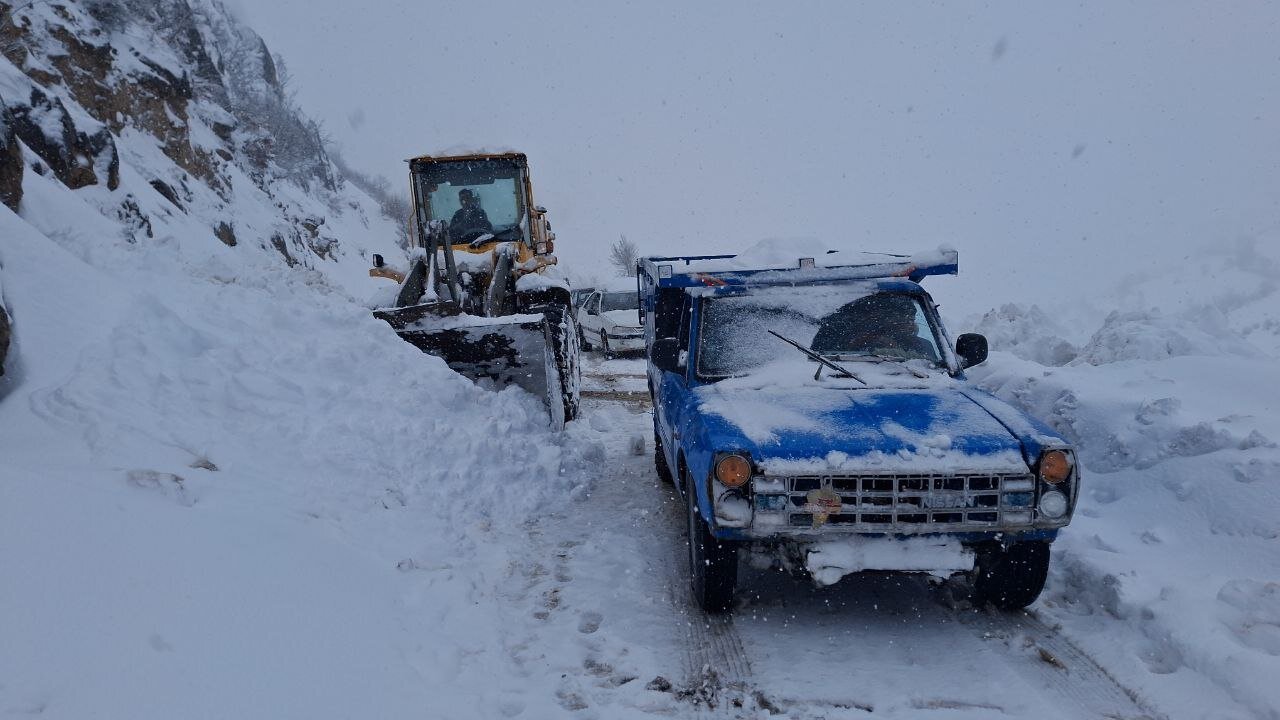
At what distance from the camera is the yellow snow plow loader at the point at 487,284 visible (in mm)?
7230

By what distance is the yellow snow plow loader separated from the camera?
7230 mm

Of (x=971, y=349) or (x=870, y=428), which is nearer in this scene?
(x=870, y=428)

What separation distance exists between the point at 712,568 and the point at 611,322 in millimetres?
12226

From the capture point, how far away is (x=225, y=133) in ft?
85.0

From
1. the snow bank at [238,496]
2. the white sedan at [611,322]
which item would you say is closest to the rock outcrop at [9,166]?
the snow bank at [238,496]

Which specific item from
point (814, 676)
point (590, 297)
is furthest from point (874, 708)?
point (590, 297)

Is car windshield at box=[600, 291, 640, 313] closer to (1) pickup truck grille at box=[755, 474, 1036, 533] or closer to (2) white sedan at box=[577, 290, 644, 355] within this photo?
(2) white sedan at box=[577, 290, 644, 355]

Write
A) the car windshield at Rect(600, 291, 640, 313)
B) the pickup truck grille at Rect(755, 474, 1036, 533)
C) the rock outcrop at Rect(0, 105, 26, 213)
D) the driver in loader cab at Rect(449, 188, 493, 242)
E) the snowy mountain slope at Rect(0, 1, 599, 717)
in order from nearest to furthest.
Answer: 1. the snowy mountain slope at Rect(0, 1, 599, 717)
2. the pickup truck grille at Rect(755, 474, 1036, 533)
3. the rock outcrop at Rect(0, 105, 26, 213)
4. the driver in loader cab at Rect(449, 188, 493, 242)
5. the car windshield at Rect(600, 291, 640, 313)

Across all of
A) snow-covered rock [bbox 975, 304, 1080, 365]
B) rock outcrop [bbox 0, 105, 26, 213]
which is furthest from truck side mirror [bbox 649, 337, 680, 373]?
snow-covered rock [bbox 975, 304, 1080, 365]

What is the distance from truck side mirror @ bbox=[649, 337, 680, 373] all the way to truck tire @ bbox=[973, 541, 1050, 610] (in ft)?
7.04

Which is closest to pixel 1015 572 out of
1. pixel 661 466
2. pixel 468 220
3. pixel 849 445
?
pixel 849 445

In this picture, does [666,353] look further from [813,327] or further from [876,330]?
[876,330]

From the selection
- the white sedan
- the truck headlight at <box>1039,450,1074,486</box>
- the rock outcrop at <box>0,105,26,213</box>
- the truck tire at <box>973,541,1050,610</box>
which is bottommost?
the white sedan

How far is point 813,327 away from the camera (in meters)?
5.01
